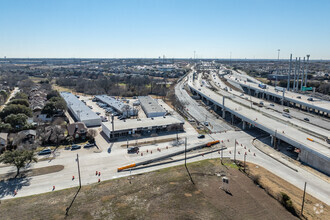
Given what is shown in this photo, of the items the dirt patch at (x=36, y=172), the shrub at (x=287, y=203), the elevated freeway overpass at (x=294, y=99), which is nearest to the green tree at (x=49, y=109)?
the dirt patch at (x=36, y=172)

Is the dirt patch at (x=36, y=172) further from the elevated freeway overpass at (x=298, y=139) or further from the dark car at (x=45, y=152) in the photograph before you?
the elevated freeway overpass at (x=298, y=139)

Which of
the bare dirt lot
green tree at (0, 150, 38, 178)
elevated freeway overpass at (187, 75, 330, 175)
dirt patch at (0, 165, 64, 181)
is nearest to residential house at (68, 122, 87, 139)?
dirt patch at (0, 165, 64, 181)

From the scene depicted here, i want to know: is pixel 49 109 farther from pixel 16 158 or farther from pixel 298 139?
pixel 298 139

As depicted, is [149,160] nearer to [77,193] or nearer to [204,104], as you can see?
[77,193]

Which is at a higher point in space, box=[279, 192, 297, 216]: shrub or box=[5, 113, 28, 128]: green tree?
box=[5, 113, 28, 128]: green tree

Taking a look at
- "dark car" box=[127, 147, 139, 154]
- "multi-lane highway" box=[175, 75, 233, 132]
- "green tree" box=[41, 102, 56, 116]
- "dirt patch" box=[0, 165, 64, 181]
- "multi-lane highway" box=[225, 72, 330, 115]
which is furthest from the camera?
"multi-lane highway" box=[225, 72, 330, 115]

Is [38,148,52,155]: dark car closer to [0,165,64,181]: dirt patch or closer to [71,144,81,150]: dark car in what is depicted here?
[71,144,81,150]: dark car
